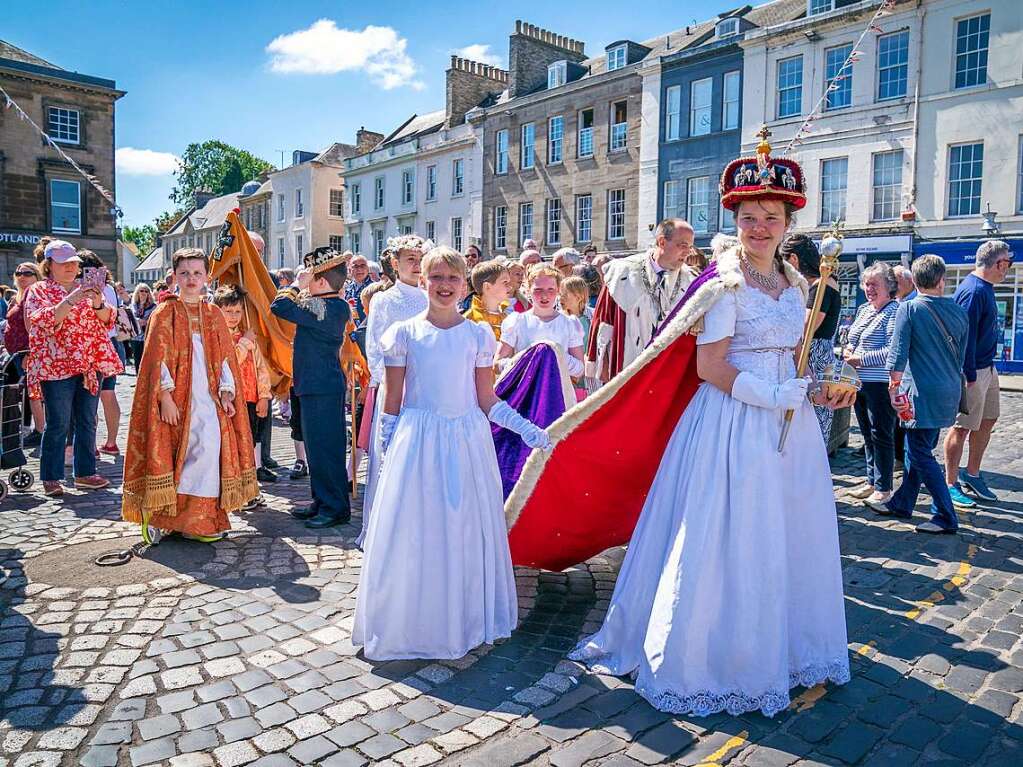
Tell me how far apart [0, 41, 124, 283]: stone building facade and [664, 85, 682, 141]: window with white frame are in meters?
21.3

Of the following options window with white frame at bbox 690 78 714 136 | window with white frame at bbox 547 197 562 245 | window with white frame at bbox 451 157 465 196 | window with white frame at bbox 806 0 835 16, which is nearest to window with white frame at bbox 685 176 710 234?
window with white frame at bbox 690 78 714 136

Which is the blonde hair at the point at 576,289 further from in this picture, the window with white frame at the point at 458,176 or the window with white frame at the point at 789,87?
the window with white frame at the point at 458,176

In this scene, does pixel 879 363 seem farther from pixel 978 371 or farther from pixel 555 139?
pixel 555 139

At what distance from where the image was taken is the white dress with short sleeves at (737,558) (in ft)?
10.4

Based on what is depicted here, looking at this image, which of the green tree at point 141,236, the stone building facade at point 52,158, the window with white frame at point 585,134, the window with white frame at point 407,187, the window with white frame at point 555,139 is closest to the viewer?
the window with white frame at point 585,134

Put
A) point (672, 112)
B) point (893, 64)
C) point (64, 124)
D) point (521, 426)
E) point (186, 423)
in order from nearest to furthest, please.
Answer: point (521, 426)
point (186, 423)
point (893, 64)
point (672, 112)
point (64, 124)

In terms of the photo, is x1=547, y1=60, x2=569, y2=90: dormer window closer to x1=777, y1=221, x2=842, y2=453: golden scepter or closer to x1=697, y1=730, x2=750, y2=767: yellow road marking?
x1=777, y1=221, x2=842, y2=453: golden scepter

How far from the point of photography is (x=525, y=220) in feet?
99.5

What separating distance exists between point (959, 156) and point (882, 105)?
2.38 m

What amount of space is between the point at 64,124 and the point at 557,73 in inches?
744

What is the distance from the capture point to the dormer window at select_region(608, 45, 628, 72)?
89.9ft

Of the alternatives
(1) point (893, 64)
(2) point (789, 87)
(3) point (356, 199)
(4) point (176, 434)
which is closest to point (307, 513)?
(4) point (176, 434)

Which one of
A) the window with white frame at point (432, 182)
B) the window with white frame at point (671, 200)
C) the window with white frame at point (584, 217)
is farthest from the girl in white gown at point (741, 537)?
the window with white frame at point (432, 182)

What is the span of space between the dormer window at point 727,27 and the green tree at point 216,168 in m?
50.6
